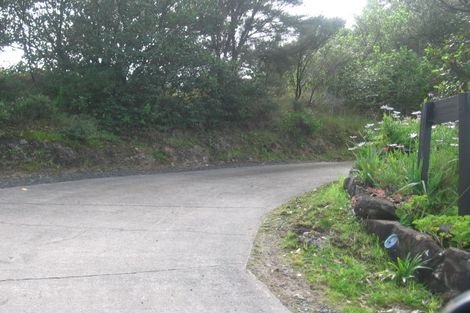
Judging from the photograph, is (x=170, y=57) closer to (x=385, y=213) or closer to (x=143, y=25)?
(x=143, y=25)

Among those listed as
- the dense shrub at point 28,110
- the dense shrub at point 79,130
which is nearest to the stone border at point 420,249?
the dense shrub at point 79,130

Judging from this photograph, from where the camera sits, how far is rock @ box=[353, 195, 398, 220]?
5938 millimetres

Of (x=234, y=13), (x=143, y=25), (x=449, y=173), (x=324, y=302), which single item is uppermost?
(x=234, y=13)

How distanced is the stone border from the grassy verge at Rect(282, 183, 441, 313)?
0.12m

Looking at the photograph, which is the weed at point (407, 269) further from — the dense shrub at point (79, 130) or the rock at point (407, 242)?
the dense shrub at point (79, 130)

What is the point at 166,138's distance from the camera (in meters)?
15.3

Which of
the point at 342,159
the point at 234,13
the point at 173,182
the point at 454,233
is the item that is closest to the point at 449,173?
the point at 454,233

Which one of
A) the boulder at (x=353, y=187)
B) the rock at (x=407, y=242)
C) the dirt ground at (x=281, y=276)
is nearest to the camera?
the dirt ground at (x=281, y=276)

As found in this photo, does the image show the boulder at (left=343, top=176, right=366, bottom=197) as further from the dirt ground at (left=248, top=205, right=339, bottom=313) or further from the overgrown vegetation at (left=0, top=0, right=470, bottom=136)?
the overgrown vegetation at (left=0, top=0, right=470, bottom=136)

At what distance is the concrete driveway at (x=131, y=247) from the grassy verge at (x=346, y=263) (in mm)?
643

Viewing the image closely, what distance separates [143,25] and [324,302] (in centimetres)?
1227

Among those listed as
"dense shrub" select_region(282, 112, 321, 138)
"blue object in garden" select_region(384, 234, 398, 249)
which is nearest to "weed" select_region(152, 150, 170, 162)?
"dense shrub" select_region(282, 112, 321, 138)

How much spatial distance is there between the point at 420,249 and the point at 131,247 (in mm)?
3322

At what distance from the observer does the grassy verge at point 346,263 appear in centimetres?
442
